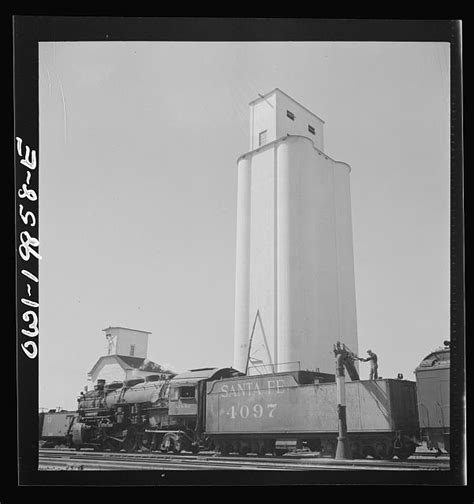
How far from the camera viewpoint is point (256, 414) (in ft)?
41.1

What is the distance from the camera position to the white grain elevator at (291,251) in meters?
12.6

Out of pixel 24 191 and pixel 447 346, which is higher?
pixel 24 191

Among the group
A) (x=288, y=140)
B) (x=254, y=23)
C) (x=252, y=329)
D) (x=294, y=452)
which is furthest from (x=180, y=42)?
(x=294, y=452)

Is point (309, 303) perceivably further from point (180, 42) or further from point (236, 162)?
point (180, 42)

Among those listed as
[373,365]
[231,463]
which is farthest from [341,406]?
[231,463]

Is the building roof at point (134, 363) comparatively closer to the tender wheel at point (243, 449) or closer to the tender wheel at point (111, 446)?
the tender wheel at point (111, 446)

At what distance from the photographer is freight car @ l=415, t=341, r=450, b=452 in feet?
35.0

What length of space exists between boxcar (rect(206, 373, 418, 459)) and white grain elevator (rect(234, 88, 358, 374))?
0.74m

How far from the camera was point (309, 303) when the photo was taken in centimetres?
1327

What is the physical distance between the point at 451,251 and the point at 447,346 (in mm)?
1846

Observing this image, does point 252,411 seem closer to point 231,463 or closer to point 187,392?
point 231,463

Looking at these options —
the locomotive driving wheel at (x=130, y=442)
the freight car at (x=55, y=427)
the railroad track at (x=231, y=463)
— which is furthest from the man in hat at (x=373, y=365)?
the freight car at (x=55, y=427)

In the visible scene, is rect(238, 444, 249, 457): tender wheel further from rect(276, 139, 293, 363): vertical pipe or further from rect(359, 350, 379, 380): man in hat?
rect(359, 350, 379, 380): man in hat

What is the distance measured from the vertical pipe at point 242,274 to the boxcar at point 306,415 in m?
0.70
